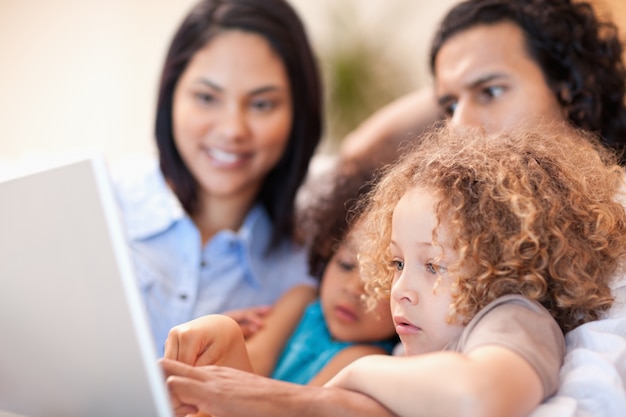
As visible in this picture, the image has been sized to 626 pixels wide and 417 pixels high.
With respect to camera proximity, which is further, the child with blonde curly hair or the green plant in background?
the green plant in background

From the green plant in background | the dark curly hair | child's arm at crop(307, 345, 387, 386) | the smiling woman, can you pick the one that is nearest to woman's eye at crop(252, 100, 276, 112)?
the smiling woman

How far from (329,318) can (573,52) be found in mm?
753

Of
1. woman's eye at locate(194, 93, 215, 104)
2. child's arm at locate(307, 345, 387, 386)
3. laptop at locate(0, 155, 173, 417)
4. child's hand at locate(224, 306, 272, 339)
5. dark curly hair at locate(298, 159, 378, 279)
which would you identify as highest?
woman's eye at locate(194, 93, 215, 104)

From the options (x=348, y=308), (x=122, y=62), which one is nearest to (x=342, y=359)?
(x=348, y=308)

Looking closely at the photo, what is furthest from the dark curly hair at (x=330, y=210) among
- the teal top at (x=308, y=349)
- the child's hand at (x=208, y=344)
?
the child's hand at (x=208, y=344)

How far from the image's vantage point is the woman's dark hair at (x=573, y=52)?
1.44 metres

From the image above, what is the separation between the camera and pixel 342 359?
135 centimetres

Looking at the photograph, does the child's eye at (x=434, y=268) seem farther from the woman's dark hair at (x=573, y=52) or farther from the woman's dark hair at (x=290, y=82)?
the woman's dark hair at (x=290, y=82)

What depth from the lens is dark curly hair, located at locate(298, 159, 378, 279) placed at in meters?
1.68

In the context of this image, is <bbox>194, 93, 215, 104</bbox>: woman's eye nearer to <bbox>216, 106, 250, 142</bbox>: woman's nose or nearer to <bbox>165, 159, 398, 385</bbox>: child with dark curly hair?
<bbox>216, 106, 250, 142</bbox>: woman's nose

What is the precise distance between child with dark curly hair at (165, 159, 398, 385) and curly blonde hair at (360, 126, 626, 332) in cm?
32

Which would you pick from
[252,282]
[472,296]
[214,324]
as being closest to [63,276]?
[214,324]

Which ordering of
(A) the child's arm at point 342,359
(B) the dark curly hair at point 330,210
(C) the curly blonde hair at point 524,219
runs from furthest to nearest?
1. (B) the dark curly hair at point 330,210
2. (A) the child's arm at point 342,359
3. (C) the curly blonde hair at point 524,219

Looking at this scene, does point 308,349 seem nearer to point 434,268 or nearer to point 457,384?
point 434,268
